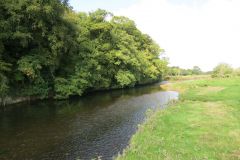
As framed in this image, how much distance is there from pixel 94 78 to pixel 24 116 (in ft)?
62.5

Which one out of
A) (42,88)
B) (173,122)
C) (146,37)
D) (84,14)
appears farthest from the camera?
(146,37)

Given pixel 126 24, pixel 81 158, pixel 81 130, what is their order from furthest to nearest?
pixel 126 24 < pixel 81 130 < pixel 81 158

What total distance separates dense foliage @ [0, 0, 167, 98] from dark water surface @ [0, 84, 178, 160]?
6.38m

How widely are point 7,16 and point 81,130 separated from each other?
1870 cm

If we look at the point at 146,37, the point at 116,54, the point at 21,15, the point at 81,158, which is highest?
the point at 146,37

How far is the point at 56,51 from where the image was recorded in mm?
33750

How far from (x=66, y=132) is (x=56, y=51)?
17032 millimetres

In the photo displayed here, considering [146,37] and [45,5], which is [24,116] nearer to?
[45,5]

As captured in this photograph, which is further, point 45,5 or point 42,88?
point 42,88

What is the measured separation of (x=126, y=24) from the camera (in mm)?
62969

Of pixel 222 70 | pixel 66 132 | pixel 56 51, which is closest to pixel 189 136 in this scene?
pixel 66 132

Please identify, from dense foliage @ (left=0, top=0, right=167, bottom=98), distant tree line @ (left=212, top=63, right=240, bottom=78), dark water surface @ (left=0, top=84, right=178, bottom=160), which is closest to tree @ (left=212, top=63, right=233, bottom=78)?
distant tree line @ (left=212, top=63, right=240, bottom=78)

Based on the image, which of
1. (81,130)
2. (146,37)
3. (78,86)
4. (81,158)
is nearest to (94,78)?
(78,86)

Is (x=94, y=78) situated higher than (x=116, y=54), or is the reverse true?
(x=116, y=54)
